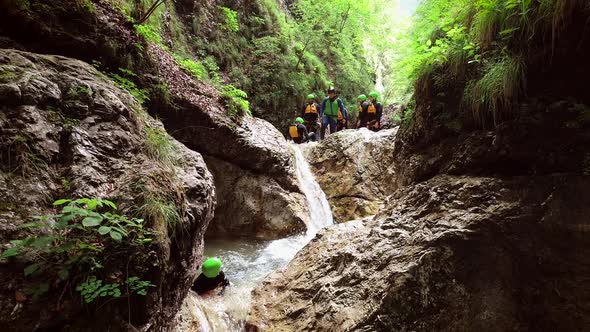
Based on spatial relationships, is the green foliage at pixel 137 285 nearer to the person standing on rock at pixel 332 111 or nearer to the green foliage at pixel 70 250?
the green foliage at pixel 70 250

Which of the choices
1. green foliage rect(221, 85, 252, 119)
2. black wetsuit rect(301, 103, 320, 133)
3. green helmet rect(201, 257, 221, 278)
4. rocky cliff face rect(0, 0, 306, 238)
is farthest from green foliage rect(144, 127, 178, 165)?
black wetsuit rect(301, 103, 320, 133)

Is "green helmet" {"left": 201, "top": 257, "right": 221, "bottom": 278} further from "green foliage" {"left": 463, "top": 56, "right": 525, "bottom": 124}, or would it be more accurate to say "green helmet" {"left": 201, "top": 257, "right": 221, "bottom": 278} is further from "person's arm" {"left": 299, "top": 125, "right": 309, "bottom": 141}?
"person's arm" {"left": 299, "top": 125, "right": 309, "bottom": 141}

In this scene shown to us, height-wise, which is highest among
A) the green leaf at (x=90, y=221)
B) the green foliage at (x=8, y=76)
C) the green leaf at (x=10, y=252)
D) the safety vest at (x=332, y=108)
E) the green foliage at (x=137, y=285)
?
the safety vest at (x=332, y=108)

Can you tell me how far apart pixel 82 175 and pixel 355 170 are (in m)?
8.47

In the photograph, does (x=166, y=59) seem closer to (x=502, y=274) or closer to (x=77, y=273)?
(x=77, y=273)

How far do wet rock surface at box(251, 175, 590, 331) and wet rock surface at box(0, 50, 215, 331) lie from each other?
226cm

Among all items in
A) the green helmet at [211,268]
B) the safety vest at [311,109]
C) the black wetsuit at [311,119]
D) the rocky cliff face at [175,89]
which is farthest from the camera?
the black wetsuit at [311,119]

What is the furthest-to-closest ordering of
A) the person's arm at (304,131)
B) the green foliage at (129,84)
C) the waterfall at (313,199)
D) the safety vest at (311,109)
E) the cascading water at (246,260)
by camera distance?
the person's arm at (304,131), the safety vest at (311,109), the waterfall at (313,199), the green foliage at (129,84), the cascading water at (246,260)

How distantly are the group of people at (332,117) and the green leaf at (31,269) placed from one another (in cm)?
1071

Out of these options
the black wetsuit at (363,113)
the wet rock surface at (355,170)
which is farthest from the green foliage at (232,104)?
the black wetsuit at (363,113)

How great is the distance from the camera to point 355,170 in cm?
1022

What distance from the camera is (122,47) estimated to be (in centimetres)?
530

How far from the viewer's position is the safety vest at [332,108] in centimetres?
1238

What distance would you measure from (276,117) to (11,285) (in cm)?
1217
